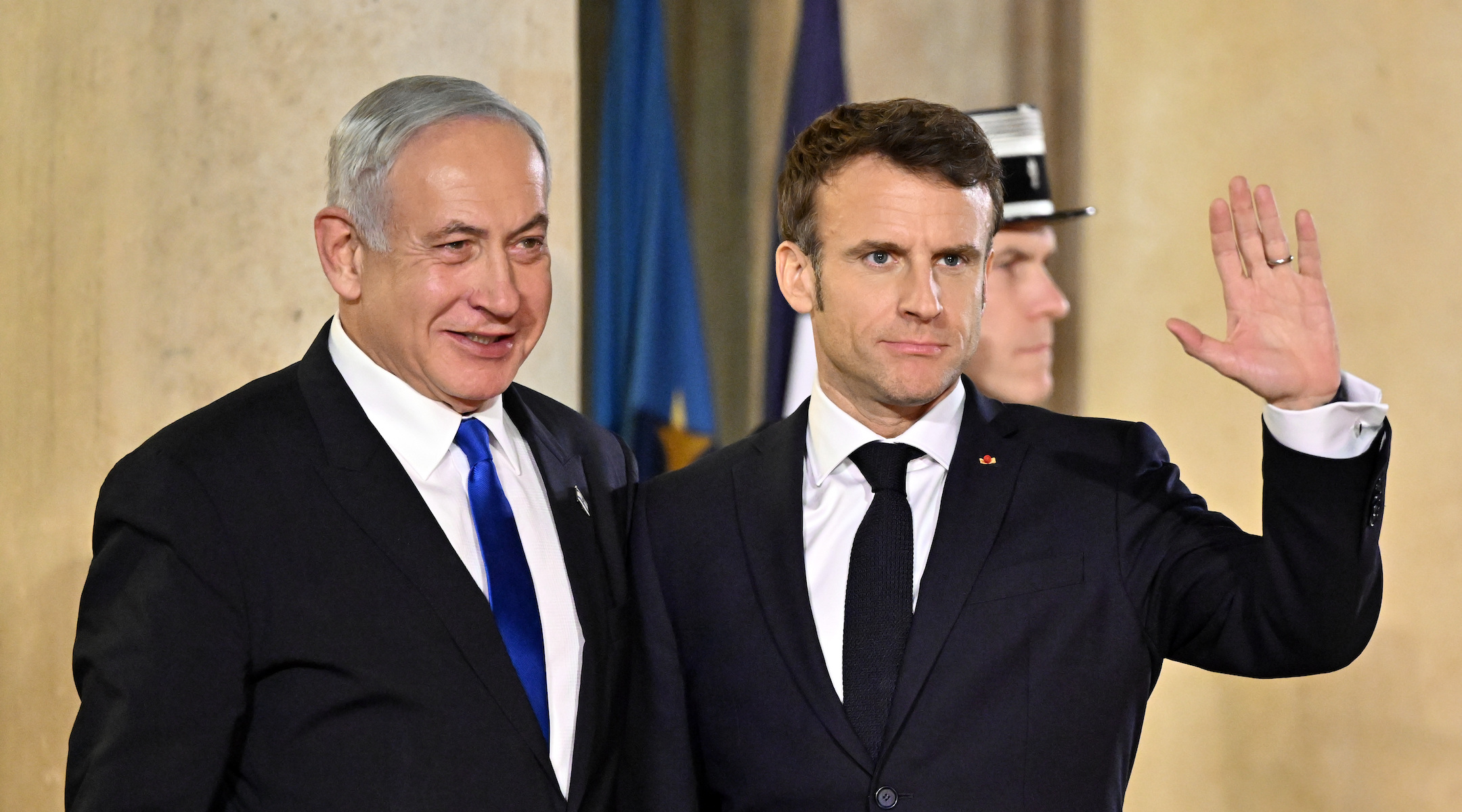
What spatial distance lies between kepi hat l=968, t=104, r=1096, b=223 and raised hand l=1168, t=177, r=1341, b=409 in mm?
1699

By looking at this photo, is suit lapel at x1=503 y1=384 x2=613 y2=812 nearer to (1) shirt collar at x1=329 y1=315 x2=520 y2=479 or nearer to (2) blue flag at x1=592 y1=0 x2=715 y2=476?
(1) shirt collar at x1=329 y1=315 x2=520 y2=479

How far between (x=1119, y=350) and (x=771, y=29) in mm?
1820

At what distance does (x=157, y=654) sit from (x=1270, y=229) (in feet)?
5.13

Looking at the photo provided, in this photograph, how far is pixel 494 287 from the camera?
203cm

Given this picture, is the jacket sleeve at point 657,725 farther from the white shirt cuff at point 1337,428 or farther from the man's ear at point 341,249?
the white shirt cuff at point 1337,428

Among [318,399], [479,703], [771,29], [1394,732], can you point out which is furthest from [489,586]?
[771,29]

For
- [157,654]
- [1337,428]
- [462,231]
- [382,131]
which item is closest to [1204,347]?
[1337,428]

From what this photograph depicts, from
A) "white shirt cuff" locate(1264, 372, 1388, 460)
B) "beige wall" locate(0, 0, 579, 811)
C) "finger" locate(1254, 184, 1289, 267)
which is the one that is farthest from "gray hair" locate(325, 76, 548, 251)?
"white shirt cuff" locate(1264, 372, 1388, 460)

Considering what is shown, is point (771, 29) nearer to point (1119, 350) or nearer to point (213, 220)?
point (1119, 350)

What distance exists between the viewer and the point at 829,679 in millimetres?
1931

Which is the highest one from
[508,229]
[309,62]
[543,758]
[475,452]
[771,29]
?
[771,29]

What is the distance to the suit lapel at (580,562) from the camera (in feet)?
6.43

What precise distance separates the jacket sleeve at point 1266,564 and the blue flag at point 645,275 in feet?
8.95

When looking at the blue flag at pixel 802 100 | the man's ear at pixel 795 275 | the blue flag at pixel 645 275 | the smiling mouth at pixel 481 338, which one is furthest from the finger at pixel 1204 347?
the blue flag at pixel 645 275
